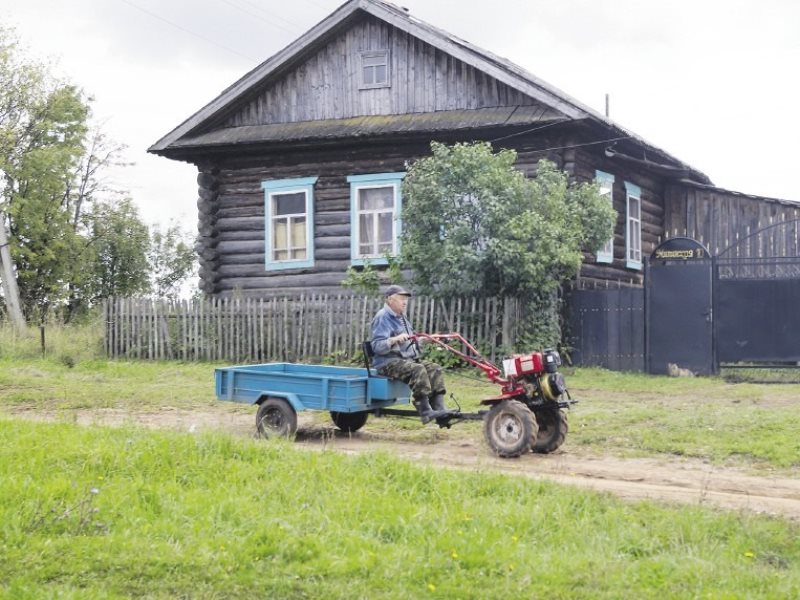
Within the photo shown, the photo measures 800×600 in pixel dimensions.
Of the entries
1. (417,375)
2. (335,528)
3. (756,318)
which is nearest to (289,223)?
(756,318)

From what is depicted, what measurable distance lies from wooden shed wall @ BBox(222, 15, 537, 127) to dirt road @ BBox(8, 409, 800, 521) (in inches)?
426

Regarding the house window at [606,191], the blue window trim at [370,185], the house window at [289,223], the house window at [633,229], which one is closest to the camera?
the blue window trim at [370,185]

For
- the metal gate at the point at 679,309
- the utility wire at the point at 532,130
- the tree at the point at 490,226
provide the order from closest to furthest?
the tree at the point at 490,226
the metal gate at the point at 679,309
the utility wire at the point at 532,130

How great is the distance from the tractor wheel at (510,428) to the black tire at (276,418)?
208cm

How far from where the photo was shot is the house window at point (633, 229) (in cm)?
2338

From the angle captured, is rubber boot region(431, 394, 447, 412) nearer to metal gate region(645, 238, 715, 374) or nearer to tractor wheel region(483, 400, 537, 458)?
tractor wheel region(483, 400, 537, 458)

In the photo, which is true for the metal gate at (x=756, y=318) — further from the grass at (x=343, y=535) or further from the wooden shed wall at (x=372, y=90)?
the grass at (x=343, y=535)

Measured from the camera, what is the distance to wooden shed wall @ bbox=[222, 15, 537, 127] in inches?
809

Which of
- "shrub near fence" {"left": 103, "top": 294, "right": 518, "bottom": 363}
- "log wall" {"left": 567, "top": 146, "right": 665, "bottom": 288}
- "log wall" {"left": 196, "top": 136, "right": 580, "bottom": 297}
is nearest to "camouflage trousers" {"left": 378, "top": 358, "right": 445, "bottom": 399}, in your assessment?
"shrub near fence" {"left": 103, "top": 294, "right": 518, "bottom": 363}

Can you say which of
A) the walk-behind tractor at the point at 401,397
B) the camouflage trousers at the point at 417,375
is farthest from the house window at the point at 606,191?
the camouflage trousers at the point at 417,375

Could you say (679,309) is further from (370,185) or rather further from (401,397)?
(401,397)

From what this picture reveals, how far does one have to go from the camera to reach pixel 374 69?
21.5m

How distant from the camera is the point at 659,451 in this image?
967 cm

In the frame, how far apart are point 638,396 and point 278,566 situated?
31.9ft
